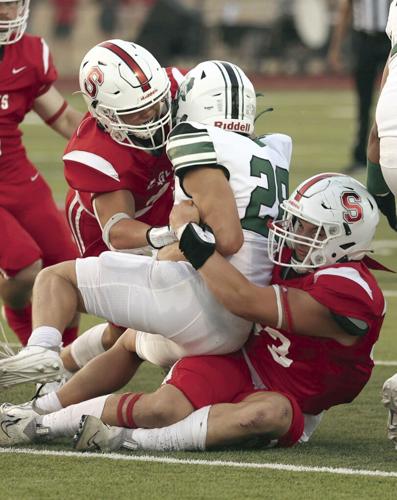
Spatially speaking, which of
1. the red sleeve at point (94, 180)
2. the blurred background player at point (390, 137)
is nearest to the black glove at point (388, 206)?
the blurred background player at point (390, 137)

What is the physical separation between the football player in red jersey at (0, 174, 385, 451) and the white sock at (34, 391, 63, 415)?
13cm

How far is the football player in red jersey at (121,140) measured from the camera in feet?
16.1

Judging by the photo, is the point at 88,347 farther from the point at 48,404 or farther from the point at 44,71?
the point at 44,71

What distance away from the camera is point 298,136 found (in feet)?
49.8

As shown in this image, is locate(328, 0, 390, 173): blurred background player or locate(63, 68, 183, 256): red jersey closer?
locate(63, 68, 183, 256): red jersey

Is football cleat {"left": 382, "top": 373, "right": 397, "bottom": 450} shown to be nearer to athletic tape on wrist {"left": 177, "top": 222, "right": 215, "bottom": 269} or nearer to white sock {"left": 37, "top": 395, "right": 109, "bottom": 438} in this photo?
athletic tape on wrist {"left": 177, "top": 222, "right": 215, "bottom": 269}

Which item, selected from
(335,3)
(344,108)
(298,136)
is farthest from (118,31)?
(298,136)

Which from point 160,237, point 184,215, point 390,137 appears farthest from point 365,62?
point 184,215

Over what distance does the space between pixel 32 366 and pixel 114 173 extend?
897mm

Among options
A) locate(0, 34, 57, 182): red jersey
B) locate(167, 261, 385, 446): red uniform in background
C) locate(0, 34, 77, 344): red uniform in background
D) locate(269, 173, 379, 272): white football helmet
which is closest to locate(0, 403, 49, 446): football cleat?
locate(167, 261, 385, 446): red uniform in background

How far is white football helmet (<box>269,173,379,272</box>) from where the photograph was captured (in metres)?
4.41

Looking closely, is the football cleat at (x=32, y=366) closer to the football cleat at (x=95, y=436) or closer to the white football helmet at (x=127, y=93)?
the football cleat at (x=95, y=436)

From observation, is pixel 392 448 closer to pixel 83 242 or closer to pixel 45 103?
pixel 83 242

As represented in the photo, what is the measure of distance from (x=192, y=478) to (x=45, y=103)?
8.39ft
